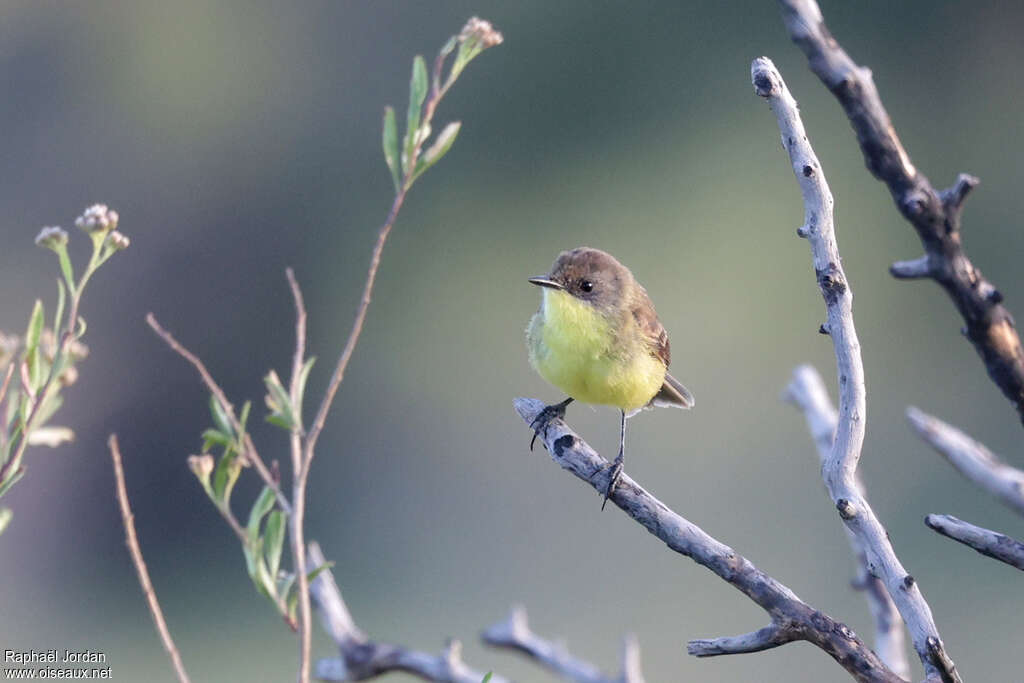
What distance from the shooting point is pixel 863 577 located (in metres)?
2.63

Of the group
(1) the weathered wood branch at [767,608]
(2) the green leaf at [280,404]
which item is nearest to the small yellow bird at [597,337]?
(1) the weathered wood branch at [767,608]

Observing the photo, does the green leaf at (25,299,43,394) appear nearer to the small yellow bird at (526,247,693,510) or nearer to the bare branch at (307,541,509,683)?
the bare branch at (307,541,509,683)

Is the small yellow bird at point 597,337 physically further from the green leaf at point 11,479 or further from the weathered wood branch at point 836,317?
the green leaf at point 11,479

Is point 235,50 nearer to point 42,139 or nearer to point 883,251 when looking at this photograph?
point 42,139

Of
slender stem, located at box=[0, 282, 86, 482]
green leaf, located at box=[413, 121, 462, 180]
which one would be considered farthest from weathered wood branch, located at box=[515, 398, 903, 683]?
slender stem, located at box=[0, 282, 86, 482]

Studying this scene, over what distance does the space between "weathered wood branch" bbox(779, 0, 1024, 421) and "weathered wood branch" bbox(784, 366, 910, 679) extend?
0.32 meters

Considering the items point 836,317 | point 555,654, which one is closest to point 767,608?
point 836,317

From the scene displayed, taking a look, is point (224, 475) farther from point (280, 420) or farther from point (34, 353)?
point (34, 353)

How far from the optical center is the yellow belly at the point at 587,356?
10.5 ft

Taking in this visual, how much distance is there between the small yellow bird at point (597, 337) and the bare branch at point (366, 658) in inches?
24.7

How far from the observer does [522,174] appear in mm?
12000

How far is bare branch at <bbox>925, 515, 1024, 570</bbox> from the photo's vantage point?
5.51 feet

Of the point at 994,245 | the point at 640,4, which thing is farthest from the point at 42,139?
the point at 994,245

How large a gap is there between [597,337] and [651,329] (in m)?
0.28
